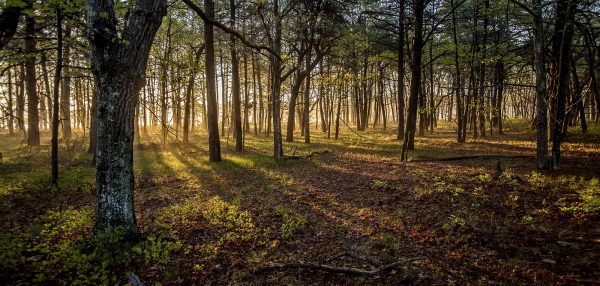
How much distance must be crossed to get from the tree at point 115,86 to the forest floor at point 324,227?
85cm

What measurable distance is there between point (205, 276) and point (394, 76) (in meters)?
44.4

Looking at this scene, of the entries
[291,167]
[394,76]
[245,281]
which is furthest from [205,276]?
[394,76]

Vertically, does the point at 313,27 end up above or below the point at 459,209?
above

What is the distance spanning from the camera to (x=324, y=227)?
6918 millimetres

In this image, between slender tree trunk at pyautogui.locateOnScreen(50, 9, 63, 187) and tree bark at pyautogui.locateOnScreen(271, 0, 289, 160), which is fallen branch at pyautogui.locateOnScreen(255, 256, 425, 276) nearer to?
slender tree trunk at pyautogui.locateOnScreen(50, 9, 63, 187)

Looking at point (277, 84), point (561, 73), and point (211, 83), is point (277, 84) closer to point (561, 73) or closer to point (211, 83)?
point (211, 83)

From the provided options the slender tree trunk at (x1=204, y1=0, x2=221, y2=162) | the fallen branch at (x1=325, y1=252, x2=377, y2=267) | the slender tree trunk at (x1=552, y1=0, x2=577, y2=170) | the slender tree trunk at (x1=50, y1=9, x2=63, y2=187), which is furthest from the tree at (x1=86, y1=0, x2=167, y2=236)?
the slender tree trunk at (x1=552, y1=0, x2=577, y2=170)

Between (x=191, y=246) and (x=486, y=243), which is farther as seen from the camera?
(x=191, y=246)

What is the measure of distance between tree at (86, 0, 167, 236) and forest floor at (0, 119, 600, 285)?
85cm

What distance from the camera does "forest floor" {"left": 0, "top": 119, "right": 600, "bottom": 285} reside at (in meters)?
4.69

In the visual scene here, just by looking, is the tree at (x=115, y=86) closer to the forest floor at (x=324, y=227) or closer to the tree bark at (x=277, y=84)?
the forest floor at (x=324, y=227)

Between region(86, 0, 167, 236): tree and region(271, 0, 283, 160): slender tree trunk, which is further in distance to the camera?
region(271, 0, 283, 160): slender tree trunk

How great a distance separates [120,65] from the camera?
5180 mm

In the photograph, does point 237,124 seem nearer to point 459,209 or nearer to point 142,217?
point 142,217
